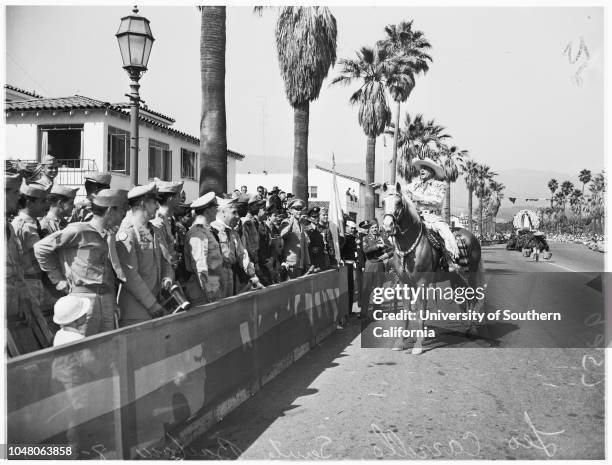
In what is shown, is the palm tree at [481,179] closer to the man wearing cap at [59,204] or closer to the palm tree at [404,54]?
the palm tree at [404,54]

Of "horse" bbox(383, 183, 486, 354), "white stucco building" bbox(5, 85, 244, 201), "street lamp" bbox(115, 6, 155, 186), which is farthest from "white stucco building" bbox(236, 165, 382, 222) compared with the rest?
"street lamp" bbox(115, 6, 155, 186)

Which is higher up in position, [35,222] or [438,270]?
[35,222]

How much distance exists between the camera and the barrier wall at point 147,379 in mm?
3510

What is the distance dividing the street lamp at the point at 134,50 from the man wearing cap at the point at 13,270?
13.4ft

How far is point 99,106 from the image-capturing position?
23922mm

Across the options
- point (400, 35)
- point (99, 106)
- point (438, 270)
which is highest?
point (400, 35)

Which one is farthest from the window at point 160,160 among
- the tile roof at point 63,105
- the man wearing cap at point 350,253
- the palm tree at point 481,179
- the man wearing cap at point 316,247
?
the palm tree at point 481,179

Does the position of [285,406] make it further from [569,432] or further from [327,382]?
[569,432]

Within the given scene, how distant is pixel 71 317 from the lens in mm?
4797

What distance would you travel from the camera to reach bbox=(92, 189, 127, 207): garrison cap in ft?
16.9

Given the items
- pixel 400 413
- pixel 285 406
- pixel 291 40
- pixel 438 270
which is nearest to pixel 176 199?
pixel 285 406

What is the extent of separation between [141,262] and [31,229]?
1170mm

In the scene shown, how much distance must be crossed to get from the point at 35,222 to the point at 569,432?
5.23 meters

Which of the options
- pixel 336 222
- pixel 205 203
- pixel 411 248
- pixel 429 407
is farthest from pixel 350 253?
pixel 429 407
